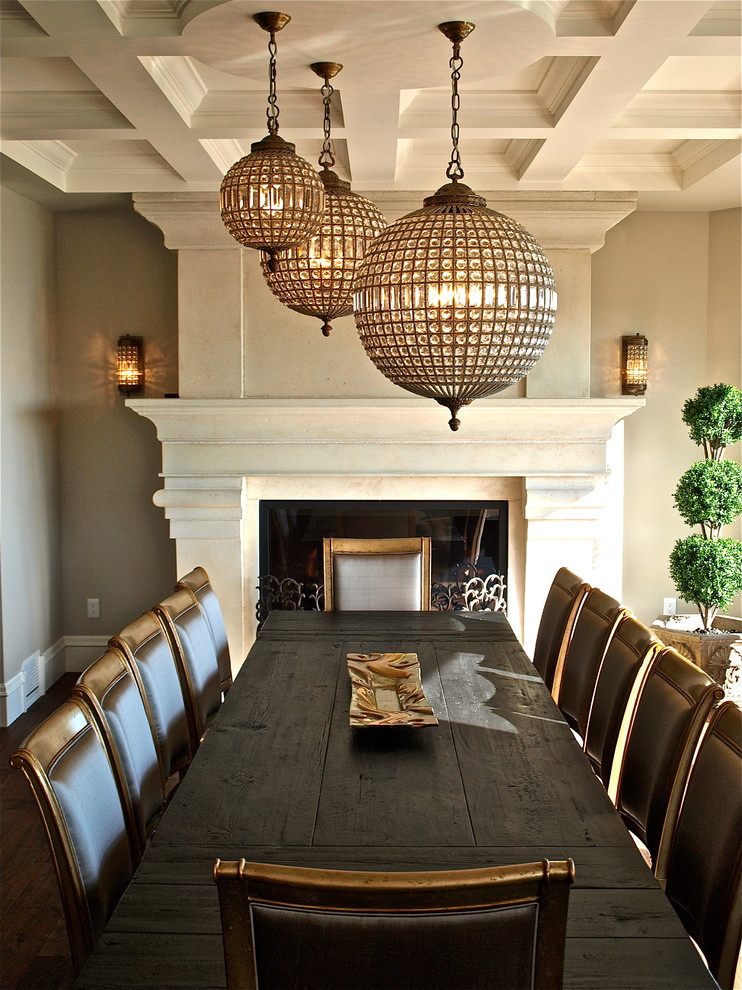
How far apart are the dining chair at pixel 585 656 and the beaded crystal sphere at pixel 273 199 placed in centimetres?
134

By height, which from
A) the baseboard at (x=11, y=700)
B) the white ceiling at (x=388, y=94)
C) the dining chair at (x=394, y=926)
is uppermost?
the white ceiling at (x=388, y=94)

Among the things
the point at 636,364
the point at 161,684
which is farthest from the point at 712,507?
the point at 161,684

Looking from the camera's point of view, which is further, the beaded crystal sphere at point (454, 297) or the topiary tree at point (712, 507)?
the topiary tree at point (712, 507)

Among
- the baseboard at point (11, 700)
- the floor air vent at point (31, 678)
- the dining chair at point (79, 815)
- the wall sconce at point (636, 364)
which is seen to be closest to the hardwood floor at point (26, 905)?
the dining chair at point (79, 815)

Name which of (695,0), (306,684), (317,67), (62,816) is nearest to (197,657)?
(306,684)

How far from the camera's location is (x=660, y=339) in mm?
4758

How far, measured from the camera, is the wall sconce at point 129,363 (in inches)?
185

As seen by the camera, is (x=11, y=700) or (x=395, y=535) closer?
(x=11, y=700)

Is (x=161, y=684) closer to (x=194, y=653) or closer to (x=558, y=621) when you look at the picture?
(x=194, y=653)

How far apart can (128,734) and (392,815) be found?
654mm

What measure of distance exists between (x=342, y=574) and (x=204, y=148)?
1728mm

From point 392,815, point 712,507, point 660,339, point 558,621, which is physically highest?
point 660,339

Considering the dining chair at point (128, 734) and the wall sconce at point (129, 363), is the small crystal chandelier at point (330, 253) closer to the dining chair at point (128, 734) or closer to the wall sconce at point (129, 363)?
the dining chair at point (128, 734)

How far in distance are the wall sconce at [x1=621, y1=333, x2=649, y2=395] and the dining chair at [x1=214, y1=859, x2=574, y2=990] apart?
3.96 meters
